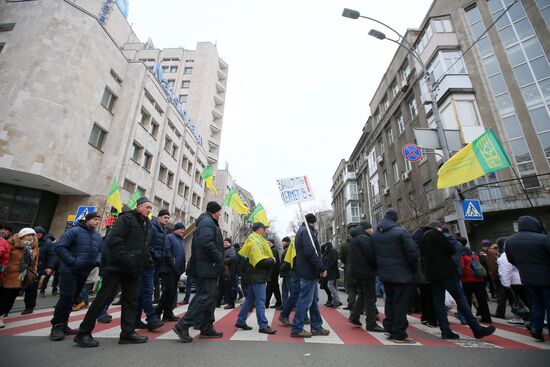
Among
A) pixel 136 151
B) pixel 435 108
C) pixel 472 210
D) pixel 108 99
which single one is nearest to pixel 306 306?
pixel 472 210

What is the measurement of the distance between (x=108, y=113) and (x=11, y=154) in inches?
264

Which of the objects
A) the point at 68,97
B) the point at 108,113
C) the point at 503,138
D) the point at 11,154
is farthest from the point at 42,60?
the point at 503,138

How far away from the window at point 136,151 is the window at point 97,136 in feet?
8.69

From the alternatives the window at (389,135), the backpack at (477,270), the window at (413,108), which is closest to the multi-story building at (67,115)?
the backpack at (477,270)

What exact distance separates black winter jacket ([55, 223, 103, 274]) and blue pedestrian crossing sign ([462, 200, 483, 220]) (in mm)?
10020

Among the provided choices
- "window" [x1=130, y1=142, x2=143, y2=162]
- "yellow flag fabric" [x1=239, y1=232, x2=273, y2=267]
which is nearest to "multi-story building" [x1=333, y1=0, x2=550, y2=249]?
"yellow flag fabric" [x1=239, y1=232, x2=273, y2=267]

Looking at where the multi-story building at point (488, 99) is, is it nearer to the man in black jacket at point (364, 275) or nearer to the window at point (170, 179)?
the man in black jacket at point (364, 275)

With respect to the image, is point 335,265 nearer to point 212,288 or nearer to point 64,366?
point 212,288

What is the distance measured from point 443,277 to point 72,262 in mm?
6116

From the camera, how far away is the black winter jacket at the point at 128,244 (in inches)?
148

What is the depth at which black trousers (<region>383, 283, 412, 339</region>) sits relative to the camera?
13.5 ft

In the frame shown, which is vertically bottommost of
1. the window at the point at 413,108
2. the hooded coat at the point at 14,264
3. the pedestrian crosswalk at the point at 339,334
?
the pedestrian crosswalk at the point at 339,334

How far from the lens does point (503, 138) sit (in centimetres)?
1573

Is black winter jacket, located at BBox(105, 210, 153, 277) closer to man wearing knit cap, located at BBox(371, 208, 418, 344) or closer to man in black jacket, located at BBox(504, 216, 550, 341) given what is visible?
man wearing knit cap, located at BBox(371, 208, 418, 344)
